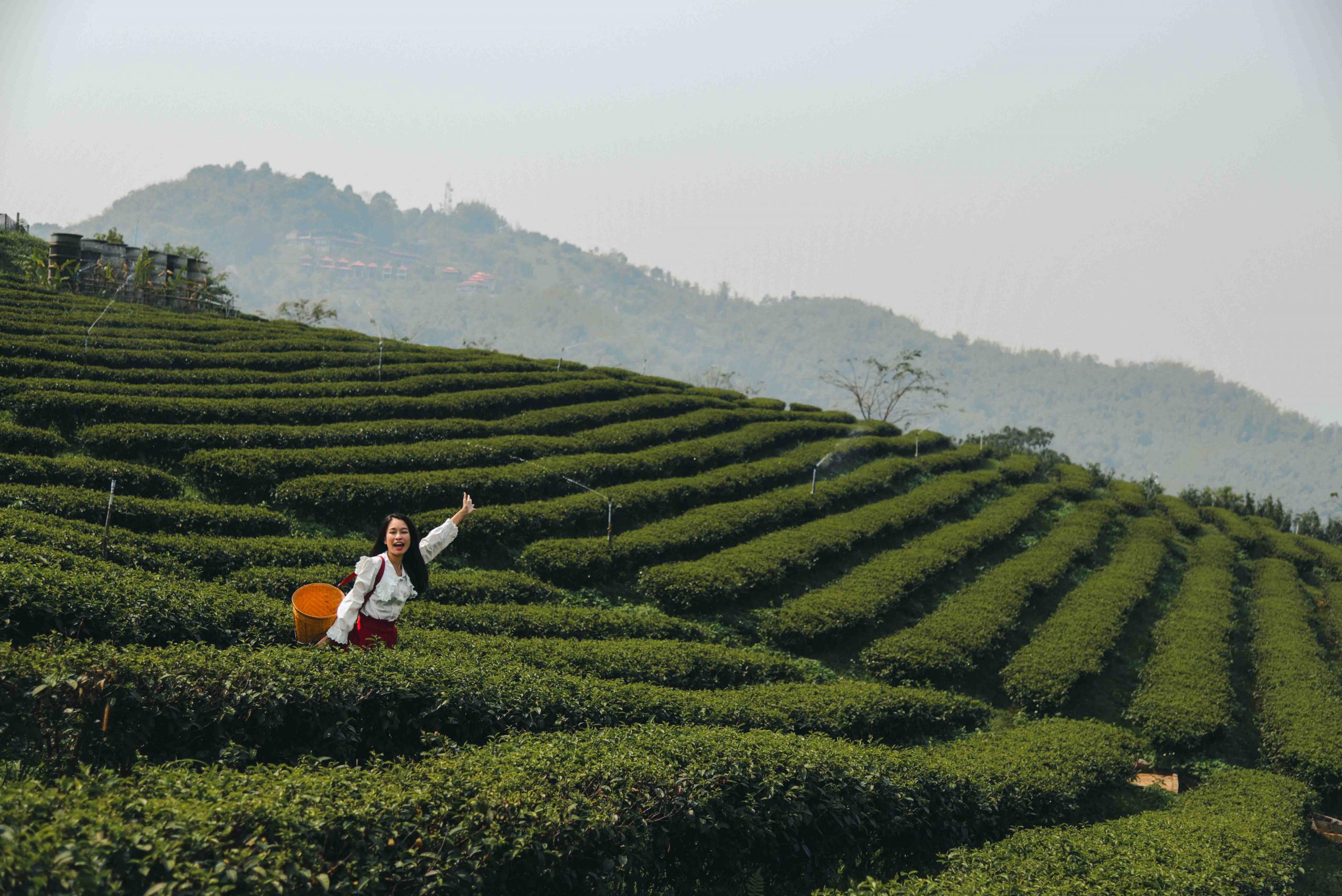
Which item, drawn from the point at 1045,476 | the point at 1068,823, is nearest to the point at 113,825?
the point at 1068,823

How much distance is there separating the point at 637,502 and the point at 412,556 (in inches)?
493

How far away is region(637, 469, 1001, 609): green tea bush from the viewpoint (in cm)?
1752

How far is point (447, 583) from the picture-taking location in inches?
574

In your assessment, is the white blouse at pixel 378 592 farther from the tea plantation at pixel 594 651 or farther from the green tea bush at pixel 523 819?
the green tea bush at pixel 523 819

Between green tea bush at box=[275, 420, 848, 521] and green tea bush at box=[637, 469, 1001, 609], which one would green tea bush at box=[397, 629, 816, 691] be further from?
green tea bush at box=[275, 420, 848, 521]

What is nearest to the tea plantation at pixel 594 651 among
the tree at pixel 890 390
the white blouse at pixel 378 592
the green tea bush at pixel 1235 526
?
the white blouse at pixel 378 592

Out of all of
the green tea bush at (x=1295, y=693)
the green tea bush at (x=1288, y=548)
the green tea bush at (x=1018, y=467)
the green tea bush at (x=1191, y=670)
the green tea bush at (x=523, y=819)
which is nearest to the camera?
the green tea bush at (x=523, y=819)

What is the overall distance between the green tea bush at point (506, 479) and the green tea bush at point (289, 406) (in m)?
4.06

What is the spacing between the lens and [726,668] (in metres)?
14.6

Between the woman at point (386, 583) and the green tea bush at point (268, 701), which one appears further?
the woman at point (386, 583)

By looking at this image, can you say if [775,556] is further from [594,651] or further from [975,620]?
[594,651]

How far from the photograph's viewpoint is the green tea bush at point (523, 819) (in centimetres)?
438

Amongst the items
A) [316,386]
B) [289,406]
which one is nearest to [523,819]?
[289,406]

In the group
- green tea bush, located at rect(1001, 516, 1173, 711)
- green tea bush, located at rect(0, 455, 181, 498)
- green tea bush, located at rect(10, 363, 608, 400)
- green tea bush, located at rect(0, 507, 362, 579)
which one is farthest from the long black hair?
green tea bush, located at rect(10, 363, 608, 400)
